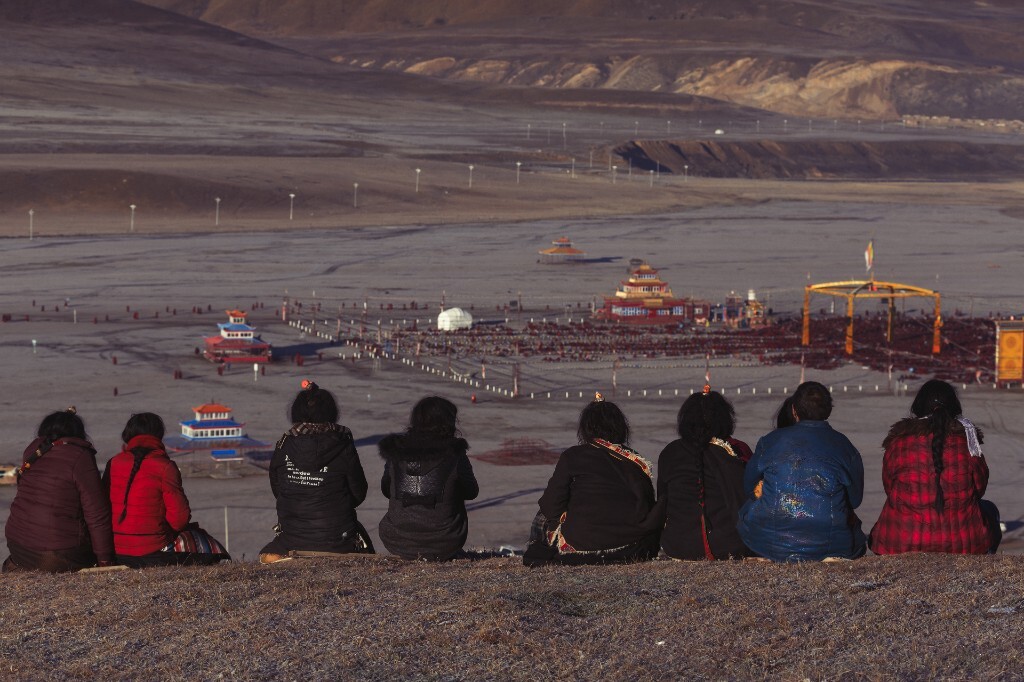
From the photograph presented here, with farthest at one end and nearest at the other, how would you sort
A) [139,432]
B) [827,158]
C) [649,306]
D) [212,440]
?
[827,158]
[649,306]
[212,440]
[139,432]

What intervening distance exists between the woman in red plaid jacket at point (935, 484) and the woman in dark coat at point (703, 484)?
110 centimetres

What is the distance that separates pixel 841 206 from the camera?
11062 cm

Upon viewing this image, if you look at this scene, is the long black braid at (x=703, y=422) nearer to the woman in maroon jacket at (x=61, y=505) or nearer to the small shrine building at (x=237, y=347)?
the woman in maroon jacket at (x=61, y=505)

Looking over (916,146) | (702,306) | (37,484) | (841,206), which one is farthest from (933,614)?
(916,146)

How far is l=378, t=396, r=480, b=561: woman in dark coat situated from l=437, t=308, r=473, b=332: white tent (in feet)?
128

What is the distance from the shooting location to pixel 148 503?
13523 millimetres

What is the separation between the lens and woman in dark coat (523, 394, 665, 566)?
12.9 m

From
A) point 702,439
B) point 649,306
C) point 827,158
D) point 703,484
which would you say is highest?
point 827,158

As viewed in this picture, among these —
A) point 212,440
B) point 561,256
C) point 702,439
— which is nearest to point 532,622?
point 702,439

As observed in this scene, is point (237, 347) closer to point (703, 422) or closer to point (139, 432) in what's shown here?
point (139, 432)

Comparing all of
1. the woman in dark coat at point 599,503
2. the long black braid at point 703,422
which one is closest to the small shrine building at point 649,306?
the woman in dark coat at point 599,503

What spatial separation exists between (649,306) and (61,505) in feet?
142

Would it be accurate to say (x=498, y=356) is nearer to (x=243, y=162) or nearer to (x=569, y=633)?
(x=569, y=633)

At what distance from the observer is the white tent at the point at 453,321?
174 ft
